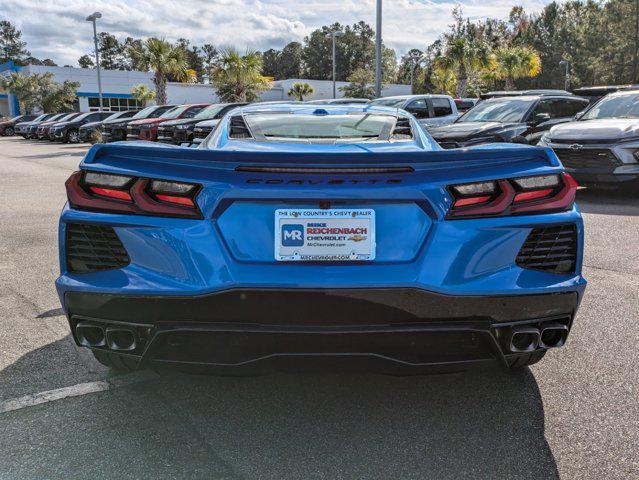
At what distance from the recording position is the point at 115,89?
204 feet

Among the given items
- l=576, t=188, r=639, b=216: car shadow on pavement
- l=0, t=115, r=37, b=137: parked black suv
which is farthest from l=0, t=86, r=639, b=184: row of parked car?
l=0, t=115, r=37, b=137: parked black suv

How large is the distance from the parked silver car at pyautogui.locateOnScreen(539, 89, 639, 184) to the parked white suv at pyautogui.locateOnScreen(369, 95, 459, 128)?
5.60 meters

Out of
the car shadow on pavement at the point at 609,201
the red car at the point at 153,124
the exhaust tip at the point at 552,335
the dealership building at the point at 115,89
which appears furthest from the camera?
the dealership building at the point at 115,89

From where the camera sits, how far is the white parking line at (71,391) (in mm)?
2951

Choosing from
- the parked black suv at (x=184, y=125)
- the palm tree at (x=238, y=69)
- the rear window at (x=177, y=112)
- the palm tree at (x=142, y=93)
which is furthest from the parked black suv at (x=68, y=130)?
the palm tree at (x=142, y=93)

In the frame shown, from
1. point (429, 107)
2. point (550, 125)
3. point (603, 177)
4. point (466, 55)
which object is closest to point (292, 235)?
point (603, 177)

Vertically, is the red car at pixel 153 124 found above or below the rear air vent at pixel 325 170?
below

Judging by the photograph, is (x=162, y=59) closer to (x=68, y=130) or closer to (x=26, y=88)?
(x=68, y=130)

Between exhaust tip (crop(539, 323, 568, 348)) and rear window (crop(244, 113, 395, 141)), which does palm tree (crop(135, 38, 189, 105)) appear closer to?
rear window (crop(244, 113, 395, 141))

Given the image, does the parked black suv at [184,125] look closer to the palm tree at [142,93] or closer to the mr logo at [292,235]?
the mr logo at [292,235]

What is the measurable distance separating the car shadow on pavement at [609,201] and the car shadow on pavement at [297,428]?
6.14 metres

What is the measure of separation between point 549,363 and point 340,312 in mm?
1697

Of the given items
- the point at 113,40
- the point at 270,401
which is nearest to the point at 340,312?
the point at 270,401

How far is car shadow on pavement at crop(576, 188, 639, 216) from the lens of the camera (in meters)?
8.60
